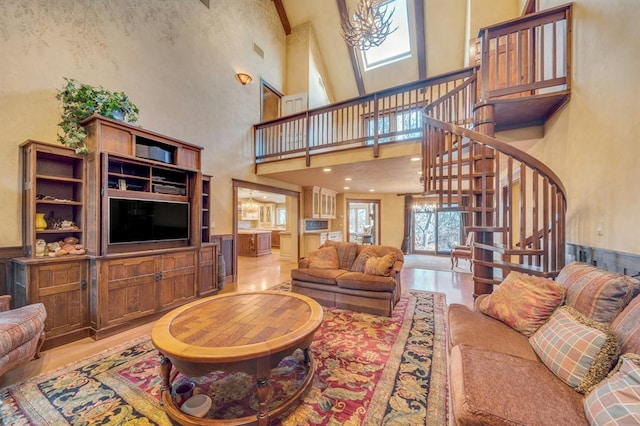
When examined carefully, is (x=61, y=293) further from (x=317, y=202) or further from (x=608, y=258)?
(x=317, y=202)

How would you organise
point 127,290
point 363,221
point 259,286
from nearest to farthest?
point 127,290, point 259,286, point 363,221

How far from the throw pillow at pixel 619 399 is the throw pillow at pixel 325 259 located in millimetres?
2951

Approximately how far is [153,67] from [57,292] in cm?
338

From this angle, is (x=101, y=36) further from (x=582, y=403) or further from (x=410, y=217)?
(x=410, y=217)

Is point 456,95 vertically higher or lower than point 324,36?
lower

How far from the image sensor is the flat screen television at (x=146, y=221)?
2.92 m

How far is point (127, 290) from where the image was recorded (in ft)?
9.48

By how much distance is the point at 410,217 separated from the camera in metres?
8.93

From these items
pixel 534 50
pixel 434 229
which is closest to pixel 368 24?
pixel 534 50

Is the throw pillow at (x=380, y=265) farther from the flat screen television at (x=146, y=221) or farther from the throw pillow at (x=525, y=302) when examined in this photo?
the flat screen television at (x=146, y=221)

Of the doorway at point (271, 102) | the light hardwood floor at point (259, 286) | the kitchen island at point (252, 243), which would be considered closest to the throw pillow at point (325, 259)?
the light hardwood floor at point (259, 286)

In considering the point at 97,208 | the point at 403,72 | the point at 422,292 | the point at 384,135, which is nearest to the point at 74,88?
the point at 97,208

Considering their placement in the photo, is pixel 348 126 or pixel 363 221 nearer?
pixel 348 126

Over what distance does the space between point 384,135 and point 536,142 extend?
2130mm
